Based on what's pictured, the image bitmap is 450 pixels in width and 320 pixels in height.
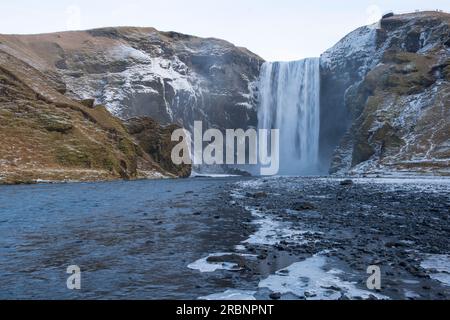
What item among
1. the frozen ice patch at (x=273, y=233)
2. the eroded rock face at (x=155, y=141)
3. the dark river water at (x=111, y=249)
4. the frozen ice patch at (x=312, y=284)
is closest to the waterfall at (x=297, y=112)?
the eroded rock face at (x=155, y=141)

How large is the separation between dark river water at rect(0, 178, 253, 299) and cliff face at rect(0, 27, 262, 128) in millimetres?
121206

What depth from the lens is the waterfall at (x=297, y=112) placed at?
450ft

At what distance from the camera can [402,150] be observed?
91.9m

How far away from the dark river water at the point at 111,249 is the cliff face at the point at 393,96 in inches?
2532

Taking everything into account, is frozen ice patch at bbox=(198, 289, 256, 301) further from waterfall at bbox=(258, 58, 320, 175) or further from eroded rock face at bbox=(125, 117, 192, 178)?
waterfall at bbox=(258, 58, 320, 175)

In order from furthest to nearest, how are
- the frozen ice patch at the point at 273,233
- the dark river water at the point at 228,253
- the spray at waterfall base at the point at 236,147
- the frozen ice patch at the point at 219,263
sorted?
1. the spray at waterfall base at the point at 236,147
2. the frozen ice patch at the point at 273,233
3. the frozen ice patch at the point at 219,263
4. the dark river water at the point at 228,253

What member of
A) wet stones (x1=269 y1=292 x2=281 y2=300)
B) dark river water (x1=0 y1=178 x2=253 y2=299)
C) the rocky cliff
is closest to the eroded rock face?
the rocky cliff

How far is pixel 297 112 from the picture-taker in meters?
139

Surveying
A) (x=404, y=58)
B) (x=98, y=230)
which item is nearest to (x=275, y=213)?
(x=98, y=230)

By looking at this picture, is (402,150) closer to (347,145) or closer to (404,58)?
(347,145)

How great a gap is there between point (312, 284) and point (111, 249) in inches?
303

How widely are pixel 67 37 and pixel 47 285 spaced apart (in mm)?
199390

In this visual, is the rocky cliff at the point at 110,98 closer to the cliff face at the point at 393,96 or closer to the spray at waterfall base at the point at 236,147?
the spray at waterfall base at the point at 236,147

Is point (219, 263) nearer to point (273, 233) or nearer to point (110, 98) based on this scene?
point (273, 233)
